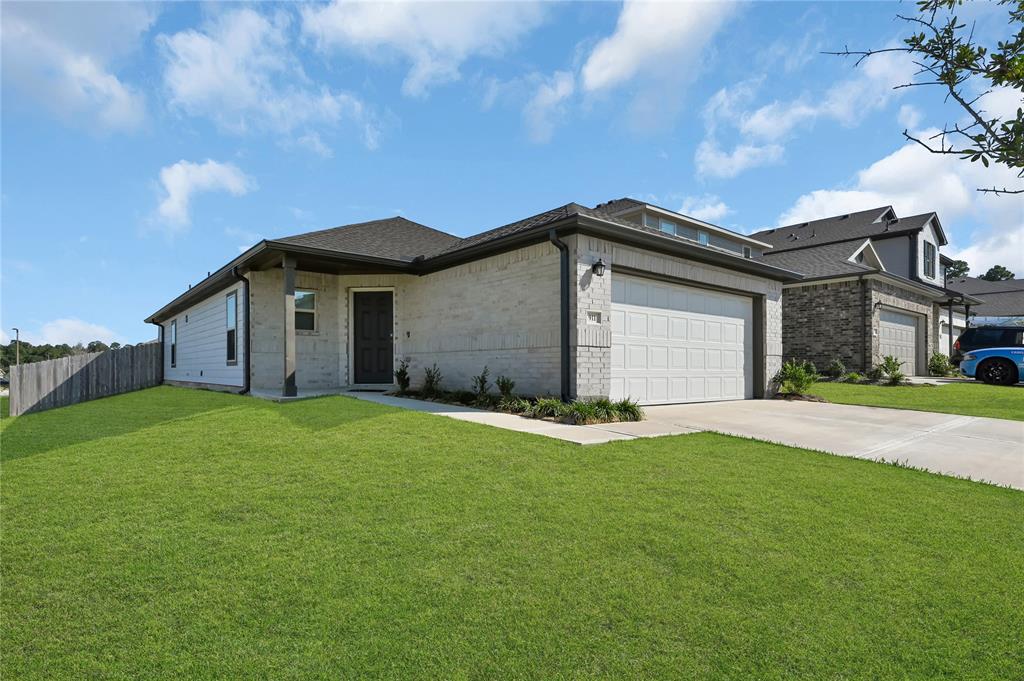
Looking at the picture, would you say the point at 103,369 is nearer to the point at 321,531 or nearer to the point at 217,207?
the point at 217,207

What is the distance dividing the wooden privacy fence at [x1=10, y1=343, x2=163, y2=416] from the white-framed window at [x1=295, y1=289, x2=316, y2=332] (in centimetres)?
907

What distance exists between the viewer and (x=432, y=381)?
11.0 m

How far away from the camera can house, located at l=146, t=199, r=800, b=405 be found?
8703mm

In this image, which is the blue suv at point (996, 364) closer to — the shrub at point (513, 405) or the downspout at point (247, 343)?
the shrub at point (513, 405)

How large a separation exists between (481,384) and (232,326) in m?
7.49

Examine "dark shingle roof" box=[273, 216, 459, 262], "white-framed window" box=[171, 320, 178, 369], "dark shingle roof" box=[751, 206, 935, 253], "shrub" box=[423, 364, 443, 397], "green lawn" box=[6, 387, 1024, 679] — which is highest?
"dark shingle roof" box=[751, 206, 935, 253]

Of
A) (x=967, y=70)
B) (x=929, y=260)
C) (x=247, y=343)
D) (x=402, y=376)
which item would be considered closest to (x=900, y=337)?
(x=929, y=260)

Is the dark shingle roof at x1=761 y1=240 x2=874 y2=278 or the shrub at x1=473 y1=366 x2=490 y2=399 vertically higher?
the dark shingle roof at x1=761 y1=240 x2=874 y2=278

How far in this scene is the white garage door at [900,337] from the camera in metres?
17.7

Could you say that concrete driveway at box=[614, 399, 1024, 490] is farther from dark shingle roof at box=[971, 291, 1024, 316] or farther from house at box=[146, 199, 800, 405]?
dark shingle roof at box=[971, 291, 1024, 316]

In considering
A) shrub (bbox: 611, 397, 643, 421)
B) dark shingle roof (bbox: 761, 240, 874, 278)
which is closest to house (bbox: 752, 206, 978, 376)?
dark shingle roof (bbox: 761, 240, 874, 278)

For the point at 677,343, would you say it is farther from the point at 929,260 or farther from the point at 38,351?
the point at 38,351

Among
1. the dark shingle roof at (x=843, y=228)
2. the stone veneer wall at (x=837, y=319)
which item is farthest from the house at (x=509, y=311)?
the dark shingle roof at (x=843, y=228)

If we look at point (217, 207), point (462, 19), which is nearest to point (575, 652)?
point (462, 19)
